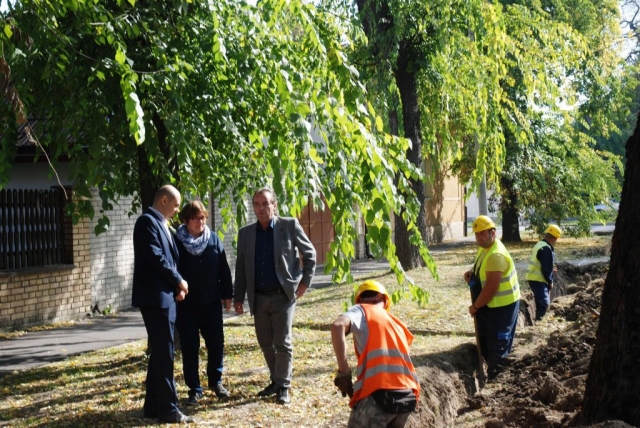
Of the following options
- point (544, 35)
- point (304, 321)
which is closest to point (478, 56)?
point (544, 35)

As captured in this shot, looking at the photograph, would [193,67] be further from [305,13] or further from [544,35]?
[544,35]

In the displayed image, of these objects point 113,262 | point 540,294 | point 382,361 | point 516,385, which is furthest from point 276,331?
point 113,262

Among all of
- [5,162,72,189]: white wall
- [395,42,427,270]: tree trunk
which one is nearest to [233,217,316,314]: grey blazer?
[5,162,72,189]: white wall

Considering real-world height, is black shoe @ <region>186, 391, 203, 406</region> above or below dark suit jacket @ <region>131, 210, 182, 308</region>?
below

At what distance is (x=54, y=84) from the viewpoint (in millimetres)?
7637

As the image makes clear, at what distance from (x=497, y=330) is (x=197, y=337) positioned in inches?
123

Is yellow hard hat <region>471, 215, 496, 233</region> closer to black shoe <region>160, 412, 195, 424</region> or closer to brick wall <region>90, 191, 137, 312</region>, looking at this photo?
black shoe <region>160, 412, 195, 424</region>

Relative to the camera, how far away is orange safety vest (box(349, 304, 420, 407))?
15.2 feet

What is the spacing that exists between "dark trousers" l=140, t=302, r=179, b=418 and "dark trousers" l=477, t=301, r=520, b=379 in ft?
11.5

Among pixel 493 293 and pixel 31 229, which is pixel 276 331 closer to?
pixel 493 293

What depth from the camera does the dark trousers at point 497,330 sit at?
803cm

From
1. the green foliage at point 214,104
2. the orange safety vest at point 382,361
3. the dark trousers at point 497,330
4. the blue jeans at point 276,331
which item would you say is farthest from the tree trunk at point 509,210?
the orange safety vest at point 382,361

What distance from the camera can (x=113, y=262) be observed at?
13773 millimetres

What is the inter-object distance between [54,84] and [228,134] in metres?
1.73
